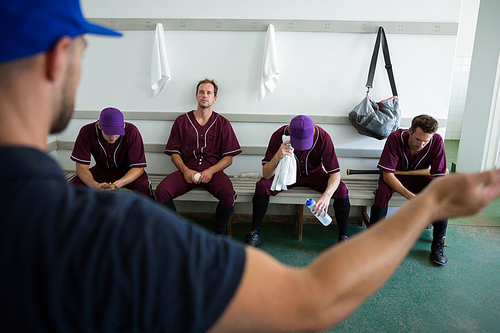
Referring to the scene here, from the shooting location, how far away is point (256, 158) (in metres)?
3.40

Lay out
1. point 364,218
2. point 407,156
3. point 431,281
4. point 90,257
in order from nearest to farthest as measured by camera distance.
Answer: point 90,257
point 431,281
point 407,156
point 364,218

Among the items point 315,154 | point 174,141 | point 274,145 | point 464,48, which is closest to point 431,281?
point 315,154

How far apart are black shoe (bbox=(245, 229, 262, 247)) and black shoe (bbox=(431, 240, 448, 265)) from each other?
1.42 m

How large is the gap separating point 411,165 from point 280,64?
57.7 inches

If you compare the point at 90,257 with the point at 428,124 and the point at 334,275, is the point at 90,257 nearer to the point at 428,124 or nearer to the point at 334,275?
the point at 334,275

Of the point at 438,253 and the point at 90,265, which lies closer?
the point at 90,265

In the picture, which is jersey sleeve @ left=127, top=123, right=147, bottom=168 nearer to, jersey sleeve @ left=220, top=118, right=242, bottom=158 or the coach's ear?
jersey sleeve @ left=220, top=118, right=242, bottom=158

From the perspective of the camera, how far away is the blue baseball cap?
0.39m

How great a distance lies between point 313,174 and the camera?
3053 millimetres

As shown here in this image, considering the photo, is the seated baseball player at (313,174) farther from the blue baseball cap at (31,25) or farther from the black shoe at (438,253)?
the blue baseball cap at (31,25)

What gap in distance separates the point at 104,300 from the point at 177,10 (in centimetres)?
315

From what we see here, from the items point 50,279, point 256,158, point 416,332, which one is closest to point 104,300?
point 50,279

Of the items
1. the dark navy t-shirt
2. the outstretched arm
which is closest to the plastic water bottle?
the outstretched arm

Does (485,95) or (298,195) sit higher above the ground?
(485,95)
